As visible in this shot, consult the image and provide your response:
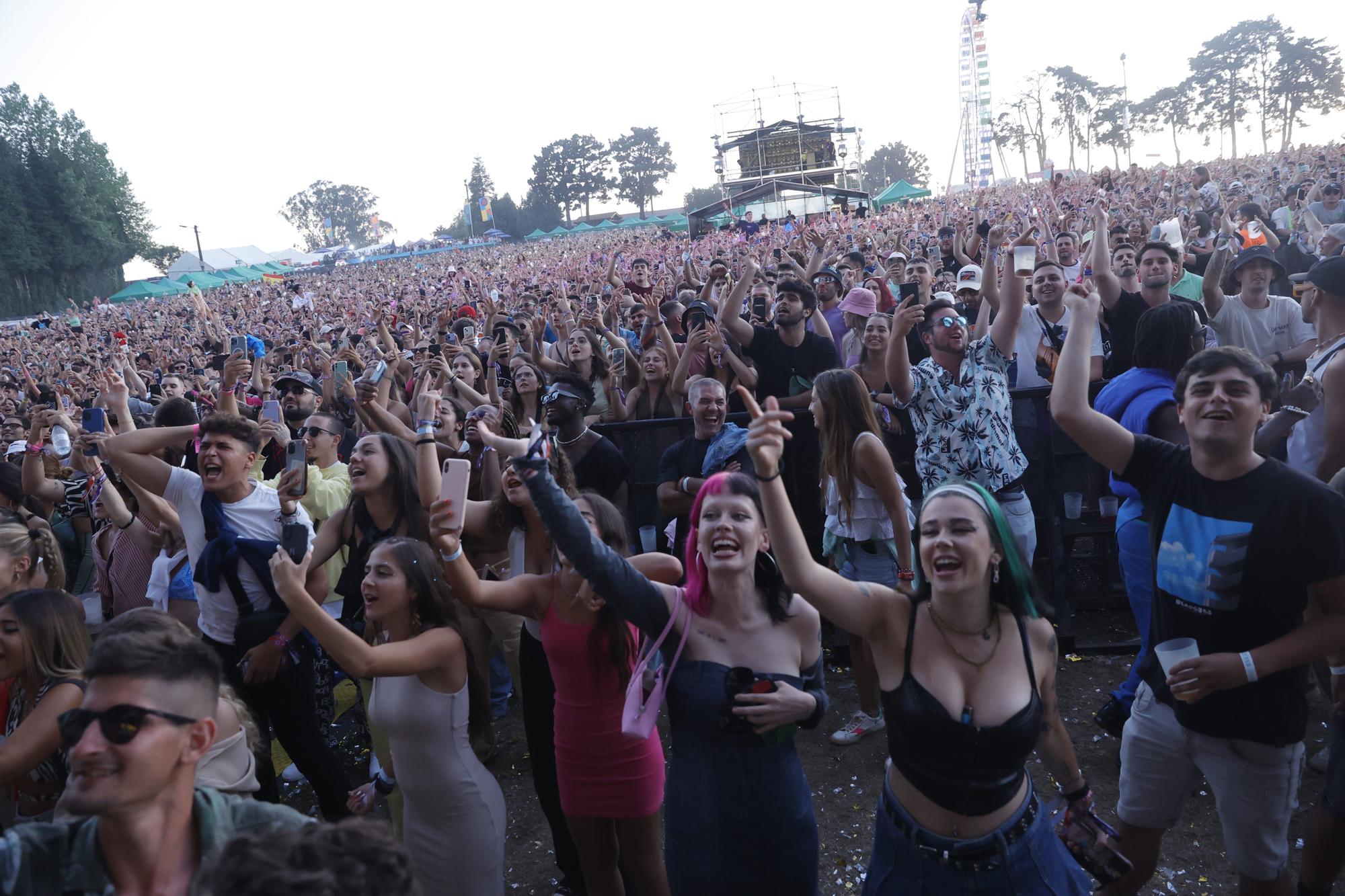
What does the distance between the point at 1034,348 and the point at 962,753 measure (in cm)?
408

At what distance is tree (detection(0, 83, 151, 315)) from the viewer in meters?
55.7

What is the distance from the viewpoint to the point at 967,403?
4.28 m

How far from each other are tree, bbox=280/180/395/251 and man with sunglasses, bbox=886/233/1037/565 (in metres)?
134

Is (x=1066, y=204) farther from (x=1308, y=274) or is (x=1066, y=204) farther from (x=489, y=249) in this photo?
(x=489, y=249)

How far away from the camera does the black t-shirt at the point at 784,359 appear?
19.7 ft

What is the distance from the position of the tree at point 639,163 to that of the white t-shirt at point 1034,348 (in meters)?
96.7

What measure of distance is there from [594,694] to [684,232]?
4220cm

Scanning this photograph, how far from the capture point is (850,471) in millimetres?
3887

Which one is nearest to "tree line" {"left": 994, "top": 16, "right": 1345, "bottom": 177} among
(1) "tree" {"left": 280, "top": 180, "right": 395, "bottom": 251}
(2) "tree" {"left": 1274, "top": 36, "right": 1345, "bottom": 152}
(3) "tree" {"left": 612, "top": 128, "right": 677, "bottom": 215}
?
(2) "tree" {"left": 1274, "top": 36, "right": 1345, "bottom": 152}

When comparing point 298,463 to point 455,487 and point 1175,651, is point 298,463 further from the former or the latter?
point 1175,651

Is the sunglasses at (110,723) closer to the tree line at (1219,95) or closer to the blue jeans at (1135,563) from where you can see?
the blue jeans at (1135,563)

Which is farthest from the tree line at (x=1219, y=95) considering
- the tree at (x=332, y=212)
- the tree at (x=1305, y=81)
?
the tree at (x=332, y=212)

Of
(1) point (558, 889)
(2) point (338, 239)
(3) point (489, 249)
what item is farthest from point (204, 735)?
(2) point (338, 239)

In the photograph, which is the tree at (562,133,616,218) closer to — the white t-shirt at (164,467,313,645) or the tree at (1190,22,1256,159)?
the tree at (1190,22,1256,159)
